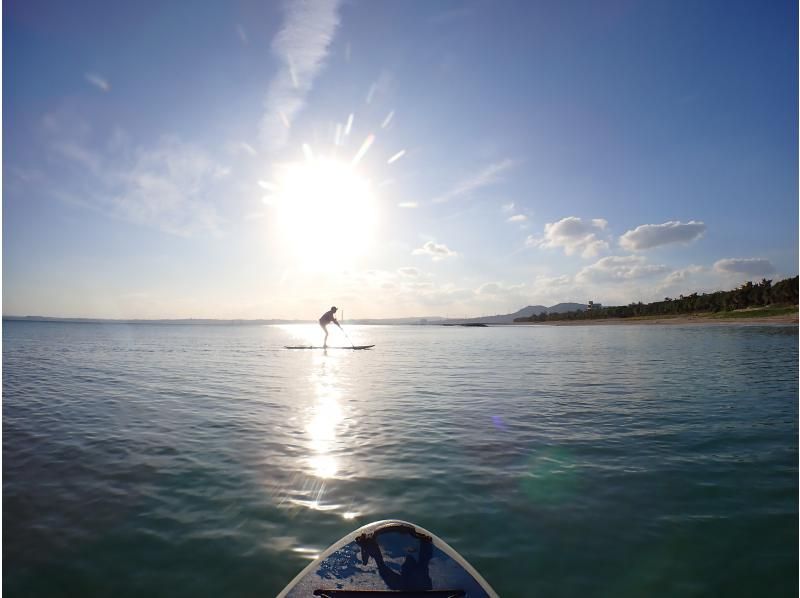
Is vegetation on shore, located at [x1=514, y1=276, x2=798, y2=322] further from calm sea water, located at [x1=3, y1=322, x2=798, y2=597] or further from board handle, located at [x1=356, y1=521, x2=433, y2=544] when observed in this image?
board handle, located at [x1=356, y1=521, x2=433, y2=544]

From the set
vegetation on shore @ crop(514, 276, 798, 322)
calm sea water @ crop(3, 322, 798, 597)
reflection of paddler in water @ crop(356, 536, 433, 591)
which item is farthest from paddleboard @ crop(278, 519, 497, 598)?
vegetation on shore @ crop(514, 276, 798, 322)

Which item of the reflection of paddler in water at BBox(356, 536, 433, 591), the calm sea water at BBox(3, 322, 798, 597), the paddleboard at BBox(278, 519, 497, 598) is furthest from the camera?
A: the calm sea water at BBox(3, 322, 798, 597)

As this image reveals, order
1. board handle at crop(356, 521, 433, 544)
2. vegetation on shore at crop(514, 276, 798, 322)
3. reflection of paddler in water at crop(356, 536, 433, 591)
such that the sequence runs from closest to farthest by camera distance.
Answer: reflection of paddler in water at crop(356, 536, 433, 591) → board handle at crop(356, 521, 433, 544) → vegetation on shore at crop(514, 276, 798, 322)

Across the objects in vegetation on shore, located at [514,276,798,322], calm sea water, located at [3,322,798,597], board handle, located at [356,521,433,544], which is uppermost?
vegetation on shore, located at [514,276,798,322]

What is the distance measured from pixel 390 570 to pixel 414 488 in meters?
2.84

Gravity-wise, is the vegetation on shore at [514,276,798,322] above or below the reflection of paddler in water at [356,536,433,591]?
above

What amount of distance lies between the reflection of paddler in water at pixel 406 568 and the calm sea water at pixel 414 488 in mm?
767

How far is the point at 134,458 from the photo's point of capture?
32.5 ft

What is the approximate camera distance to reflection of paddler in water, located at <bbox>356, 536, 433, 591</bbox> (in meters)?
5.06

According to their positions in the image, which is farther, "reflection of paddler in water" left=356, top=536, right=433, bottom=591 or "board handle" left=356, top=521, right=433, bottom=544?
"board handle" left=356, top=521, right=433, bottom=544

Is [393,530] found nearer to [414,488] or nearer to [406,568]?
[406,568]

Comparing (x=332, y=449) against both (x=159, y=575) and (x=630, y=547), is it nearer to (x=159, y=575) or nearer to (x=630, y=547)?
(x=159, y=575)

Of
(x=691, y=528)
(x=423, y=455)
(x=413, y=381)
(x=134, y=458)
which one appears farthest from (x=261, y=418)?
(x=691, y=528)

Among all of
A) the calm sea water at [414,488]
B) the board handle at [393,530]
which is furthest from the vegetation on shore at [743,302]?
the board handle at [393,530]
